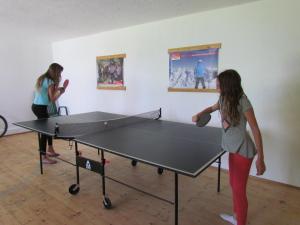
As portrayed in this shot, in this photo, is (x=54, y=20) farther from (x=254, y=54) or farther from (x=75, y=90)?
(x=254, y=54)

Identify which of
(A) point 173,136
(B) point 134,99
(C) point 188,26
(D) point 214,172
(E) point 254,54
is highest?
(C) point 188,26

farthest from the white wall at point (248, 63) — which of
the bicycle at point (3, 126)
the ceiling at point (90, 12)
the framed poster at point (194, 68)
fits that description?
the bicycle at point (3, 126)

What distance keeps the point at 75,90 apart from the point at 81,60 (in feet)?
2.73

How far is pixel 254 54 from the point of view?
2.93 meters

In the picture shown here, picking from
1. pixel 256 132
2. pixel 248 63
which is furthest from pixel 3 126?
pixel 256 132

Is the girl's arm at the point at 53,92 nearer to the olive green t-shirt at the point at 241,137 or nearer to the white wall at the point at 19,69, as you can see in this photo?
the white wall at the point at 19,69

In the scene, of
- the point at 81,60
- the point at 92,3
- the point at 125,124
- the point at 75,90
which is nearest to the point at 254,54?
the point at 125,124

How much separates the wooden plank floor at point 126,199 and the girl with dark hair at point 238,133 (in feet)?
2.00

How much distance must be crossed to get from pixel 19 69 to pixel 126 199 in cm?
472

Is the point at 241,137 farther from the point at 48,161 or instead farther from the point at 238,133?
the point at 48,161

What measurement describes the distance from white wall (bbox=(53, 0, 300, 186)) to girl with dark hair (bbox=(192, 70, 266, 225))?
1.37 m

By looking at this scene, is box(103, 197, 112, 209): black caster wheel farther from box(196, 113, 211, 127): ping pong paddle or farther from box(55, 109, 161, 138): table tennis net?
box(196, 113, 211, 127): ping pong paddle

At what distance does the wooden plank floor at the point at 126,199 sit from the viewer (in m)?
2.28

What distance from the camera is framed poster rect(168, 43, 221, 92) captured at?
3286 millimetres
